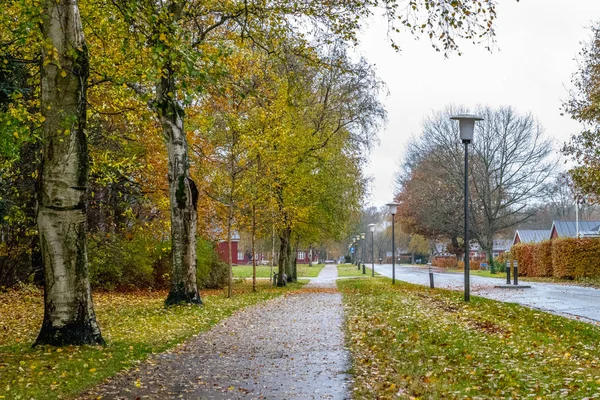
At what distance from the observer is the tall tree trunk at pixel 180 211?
16406 mm

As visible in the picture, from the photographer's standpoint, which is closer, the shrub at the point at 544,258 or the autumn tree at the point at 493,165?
the shrub at the point at 544,258

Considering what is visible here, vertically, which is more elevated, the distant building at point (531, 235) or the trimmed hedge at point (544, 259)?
the distant building at point (531, 235)

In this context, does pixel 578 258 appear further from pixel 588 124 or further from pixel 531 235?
pixel 531 235

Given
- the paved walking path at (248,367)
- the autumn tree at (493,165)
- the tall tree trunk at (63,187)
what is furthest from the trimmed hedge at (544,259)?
the tall tree trunk at (63,187)

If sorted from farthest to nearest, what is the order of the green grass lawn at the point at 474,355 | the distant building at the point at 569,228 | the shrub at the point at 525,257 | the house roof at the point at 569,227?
the house roof at the point at 569,227 < the distant building at the point at 569,228 < the shrub at the point at 525,257 < the green grass lawn at the point at 474,355

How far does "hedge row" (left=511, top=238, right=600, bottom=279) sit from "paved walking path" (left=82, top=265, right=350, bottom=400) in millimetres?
22796

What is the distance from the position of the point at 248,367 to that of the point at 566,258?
28.3 metres

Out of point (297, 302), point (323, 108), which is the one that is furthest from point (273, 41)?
point (323, 108)

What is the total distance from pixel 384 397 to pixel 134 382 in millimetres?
2872

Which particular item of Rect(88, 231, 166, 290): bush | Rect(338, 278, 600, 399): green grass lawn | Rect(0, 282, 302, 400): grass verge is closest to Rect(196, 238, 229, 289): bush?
Rect(88, 231, 166, 290): bush

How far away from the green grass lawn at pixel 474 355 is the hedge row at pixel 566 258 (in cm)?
1939

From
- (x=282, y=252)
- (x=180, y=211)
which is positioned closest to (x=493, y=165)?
(x=282, y=252)

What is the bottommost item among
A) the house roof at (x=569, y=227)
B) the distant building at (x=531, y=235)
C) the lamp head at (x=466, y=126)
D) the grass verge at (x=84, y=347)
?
the grass verge at (x=84, y=347)

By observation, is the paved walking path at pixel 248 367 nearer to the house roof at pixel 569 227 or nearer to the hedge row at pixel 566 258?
the hedge row at pixel 566 258
